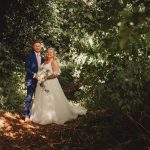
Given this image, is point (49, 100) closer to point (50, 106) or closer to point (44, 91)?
point (50, 106)

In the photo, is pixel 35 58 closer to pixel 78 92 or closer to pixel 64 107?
pixel 64 107

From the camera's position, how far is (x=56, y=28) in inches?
593

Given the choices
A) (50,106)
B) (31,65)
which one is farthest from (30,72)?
(50,106)

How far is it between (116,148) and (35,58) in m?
4.47

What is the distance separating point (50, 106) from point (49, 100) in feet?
0.52

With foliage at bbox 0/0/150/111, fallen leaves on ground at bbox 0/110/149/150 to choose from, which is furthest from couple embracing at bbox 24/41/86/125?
foliage at bbox 0/0/150/111

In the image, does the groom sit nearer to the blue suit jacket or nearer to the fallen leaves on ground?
the blue suit jacket

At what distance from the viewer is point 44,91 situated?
9.92m

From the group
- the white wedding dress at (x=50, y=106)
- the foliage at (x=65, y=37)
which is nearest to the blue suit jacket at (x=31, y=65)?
the white wedding dress at (x=50, y=106)

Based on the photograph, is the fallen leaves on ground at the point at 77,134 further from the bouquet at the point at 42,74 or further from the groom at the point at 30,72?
the bouquet at the point at 42,74

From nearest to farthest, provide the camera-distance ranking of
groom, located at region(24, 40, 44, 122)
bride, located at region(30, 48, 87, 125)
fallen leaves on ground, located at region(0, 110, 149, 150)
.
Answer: fallen leaves on ground, located at region(0, 110, 149, 150) → groom, located at region(24, 40, 44, 122) → bride, located at region(30, 48, 87, 125)

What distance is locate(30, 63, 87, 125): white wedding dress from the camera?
984 cm

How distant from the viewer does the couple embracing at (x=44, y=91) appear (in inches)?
381

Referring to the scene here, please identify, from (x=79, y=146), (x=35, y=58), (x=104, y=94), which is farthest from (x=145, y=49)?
(x=35, y=58)
